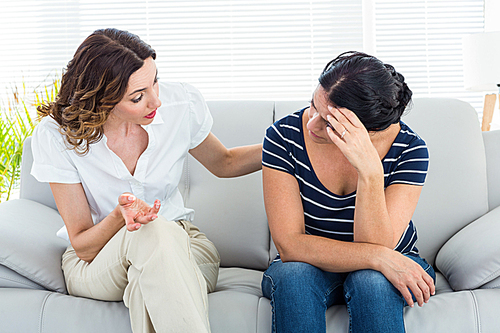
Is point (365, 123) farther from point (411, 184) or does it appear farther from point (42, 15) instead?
point (42, 15)

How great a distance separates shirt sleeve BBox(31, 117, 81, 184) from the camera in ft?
3.85

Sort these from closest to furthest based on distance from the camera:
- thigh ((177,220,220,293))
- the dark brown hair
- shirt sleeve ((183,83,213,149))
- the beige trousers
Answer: the beige trousers
the dark brown hair
thigh ((177,220,220,293))
shirt sleeve ((183,83,213,149))

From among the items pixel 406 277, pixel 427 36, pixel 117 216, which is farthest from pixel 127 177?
pixel 427 36

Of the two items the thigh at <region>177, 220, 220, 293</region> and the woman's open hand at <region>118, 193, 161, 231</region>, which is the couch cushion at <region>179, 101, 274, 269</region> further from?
the woman's open hand at <region>118, 193, 161, 231</region>

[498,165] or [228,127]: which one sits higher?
[228,127]

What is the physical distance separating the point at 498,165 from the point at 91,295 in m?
1.53

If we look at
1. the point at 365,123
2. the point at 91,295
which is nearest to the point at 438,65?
the point at 365,123

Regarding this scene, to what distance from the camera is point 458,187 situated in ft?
5.19

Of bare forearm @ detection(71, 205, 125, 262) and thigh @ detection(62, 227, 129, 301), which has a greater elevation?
bare forearm @ detection(71, 205, 125, 262)

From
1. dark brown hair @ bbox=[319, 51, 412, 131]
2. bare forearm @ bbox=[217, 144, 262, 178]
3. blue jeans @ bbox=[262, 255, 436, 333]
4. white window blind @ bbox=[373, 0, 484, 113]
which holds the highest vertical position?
white window blind @ bbox=[373, 0, 484, 113]

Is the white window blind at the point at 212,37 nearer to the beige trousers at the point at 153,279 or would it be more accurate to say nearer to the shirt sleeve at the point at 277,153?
the shirt sleeve at the point at 277,153

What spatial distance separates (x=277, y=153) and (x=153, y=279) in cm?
49

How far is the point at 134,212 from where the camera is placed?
1019 millimetres

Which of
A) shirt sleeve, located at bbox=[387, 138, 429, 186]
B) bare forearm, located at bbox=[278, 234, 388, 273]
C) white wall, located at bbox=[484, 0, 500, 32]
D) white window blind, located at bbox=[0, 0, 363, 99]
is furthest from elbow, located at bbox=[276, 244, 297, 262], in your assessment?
white wall, located at bbox=[484, 0, 500, 32]
